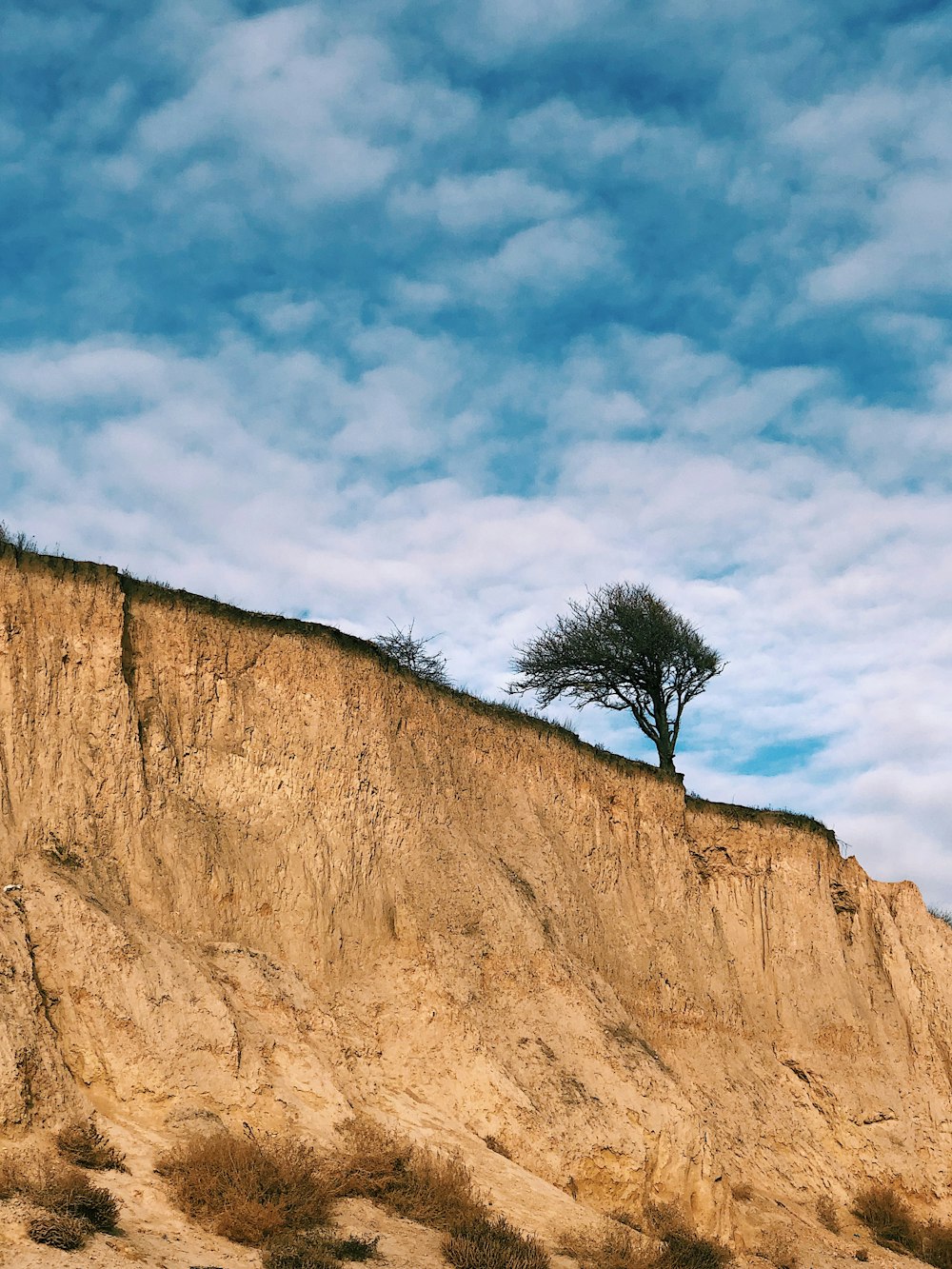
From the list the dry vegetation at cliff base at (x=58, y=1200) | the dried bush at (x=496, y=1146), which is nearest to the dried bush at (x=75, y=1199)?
the dry vegetation at cliff base at (x=58, y=1200)

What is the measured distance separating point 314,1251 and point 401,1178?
211cm

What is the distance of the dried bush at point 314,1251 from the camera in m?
10.1

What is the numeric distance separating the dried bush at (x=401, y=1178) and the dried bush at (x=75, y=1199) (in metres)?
2.59

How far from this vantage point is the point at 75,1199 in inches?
378

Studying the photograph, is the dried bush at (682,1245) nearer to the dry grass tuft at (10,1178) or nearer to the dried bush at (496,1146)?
the dried bush at (496,1146)

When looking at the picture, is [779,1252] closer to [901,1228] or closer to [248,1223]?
[901,1228]

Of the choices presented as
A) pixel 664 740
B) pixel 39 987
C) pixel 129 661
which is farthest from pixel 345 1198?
pixel 664 740

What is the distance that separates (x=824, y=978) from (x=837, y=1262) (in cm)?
710

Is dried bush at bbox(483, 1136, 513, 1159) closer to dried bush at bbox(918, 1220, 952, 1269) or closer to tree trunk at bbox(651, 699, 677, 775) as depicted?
dried bush at bbox(918, 1220, 952, 1269)

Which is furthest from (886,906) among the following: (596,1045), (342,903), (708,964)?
(342,903)

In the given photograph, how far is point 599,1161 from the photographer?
582 inches

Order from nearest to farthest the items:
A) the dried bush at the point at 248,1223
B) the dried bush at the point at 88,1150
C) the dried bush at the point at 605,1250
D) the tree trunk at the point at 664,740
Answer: the dried bush at the point at 248,1223, the dried bush at the point at 88,1150, the dried bush at the point at 605,1250, the tree trunk at the point at 664,740

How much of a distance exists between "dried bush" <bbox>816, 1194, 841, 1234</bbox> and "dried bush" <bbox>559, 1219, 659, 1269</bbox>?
6735 millimetres

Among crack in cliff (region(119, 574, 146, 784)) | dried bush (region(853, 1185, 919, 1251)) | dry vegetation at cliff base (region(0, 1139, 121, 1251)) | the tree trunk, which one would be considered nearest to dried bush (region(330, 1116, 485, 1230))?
dry vegetation at cliff base (region(0, 1139, 121, 1251))
